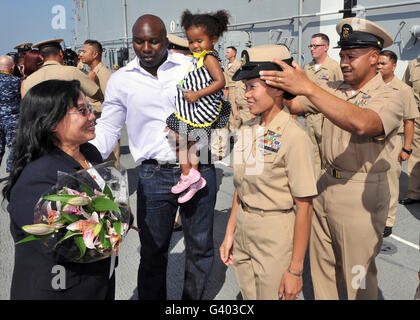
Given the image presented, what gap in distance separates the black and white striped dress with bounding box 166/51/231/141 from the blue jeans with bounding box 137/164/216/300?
288 mm

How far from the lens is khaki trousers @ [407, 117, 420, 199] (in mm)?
4961

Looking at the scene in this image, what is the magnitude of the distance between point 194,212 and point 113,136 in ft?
2.71

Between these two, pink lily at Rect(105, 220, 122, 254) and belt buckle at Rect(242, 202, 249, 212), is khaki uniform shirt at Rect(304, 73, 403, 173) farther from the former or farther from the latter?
pink lily at Rect(105, 220, 122, 254)

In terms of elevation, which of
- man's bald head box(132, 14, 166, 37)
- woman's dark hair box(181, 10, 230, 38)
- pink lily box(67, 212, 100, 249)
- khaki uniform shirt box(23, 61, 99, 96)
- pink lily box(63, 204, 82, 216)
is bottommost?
pink lily box(67, 212, 100, 249)

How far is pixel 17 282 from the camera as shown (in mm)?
1687

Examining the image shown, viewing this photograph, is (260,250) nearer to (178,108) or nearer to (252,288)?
(252,288)

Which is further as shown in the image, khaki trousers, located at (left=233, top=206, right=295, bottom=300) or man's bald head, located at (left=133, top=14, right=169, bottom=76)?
man's bald head, located at (left=133, top=14, right=169, bottom=76)

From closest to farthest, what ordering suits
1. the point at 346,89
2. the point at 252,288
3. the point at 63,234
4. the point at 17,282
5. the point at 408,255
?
the point at 63,234, the point at 17,282, the point at 252,288, the point at 346,89, the point at 408,255

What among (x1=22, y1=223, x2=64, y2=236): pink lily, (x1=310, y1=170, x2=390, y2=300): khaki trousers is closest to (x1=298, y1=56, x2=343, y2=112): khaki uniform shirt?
(x1=310, y1=170, x2=390, y2=300): khaki trousers

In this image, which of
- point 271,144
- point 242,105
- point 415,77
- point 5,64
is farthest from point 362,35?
point 5,64

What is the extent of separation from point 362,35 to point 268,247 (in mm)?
1478

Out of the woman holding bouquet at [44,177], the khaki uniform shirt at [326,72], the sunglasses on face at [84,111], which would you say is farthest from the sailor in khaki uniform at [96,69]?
the woman holding bouquet at [44,177]

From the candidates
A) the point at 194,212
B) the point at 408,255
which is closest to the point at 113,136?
the point at 194,212

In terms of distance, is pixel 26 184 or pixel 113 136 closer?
pixel 26 184
